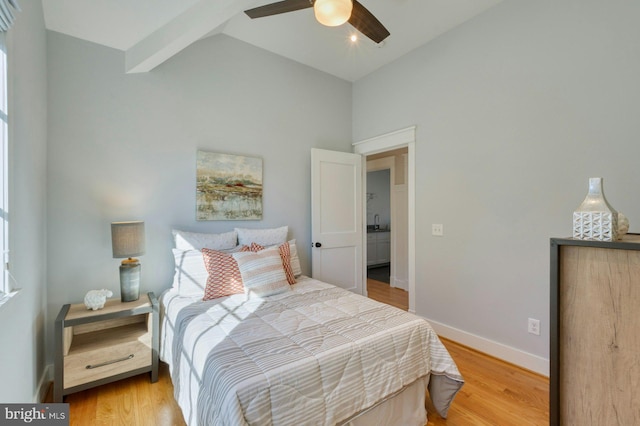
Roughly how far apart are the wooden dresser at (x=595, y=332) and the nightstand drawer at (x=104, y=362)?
8.27 feet

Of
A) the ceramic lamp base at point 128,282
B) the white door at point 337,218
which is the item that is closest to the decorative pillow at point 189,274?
the ceramic lamp base at point 128,282

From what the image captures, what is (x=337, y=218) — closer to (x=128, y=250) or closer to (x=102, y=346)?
(x=128, y=250)

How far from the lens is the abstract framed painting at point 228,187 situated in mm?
2746

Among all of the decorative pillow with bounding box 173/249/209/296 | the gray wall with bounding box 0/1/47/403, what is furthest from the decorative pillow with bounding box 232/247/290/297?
the gray wall with bounding box 0/1/47/403

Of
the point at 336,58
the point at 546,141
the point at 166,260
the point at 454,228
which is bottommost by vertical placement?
the point at 166,260

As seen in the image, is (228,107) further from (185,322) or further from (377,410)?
(377,410)

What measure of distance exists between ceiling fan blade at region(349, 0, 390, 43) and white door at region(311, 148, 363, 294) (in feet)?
5.05

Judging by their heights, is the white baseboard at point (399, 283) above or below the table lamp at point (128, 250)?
below

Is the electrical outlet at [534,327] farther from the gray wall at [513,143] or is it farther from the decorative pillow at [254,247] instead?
the decorative pillow at [254,247]

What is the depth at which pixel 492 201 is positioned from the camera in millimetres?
2537

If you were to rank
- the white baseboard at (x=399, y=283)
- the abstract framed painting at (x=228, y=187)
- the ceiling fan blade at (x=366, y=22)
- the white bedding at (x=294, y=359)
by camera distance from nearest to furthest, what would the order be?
the white bedding at (x=294, y=359) → the ceiling fan blade at (x=366, y=22) → the abstract framed painting at (x=228, y=187) → the white baseboard at (x=399, y=283)

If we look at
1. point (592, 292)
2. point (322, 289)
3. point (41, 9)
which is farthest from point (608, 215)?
point (41, 9)

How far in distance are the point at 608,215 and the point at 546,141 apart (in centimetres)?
133

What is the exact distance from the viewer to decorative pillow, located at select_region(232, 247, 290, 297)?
2.20 m
